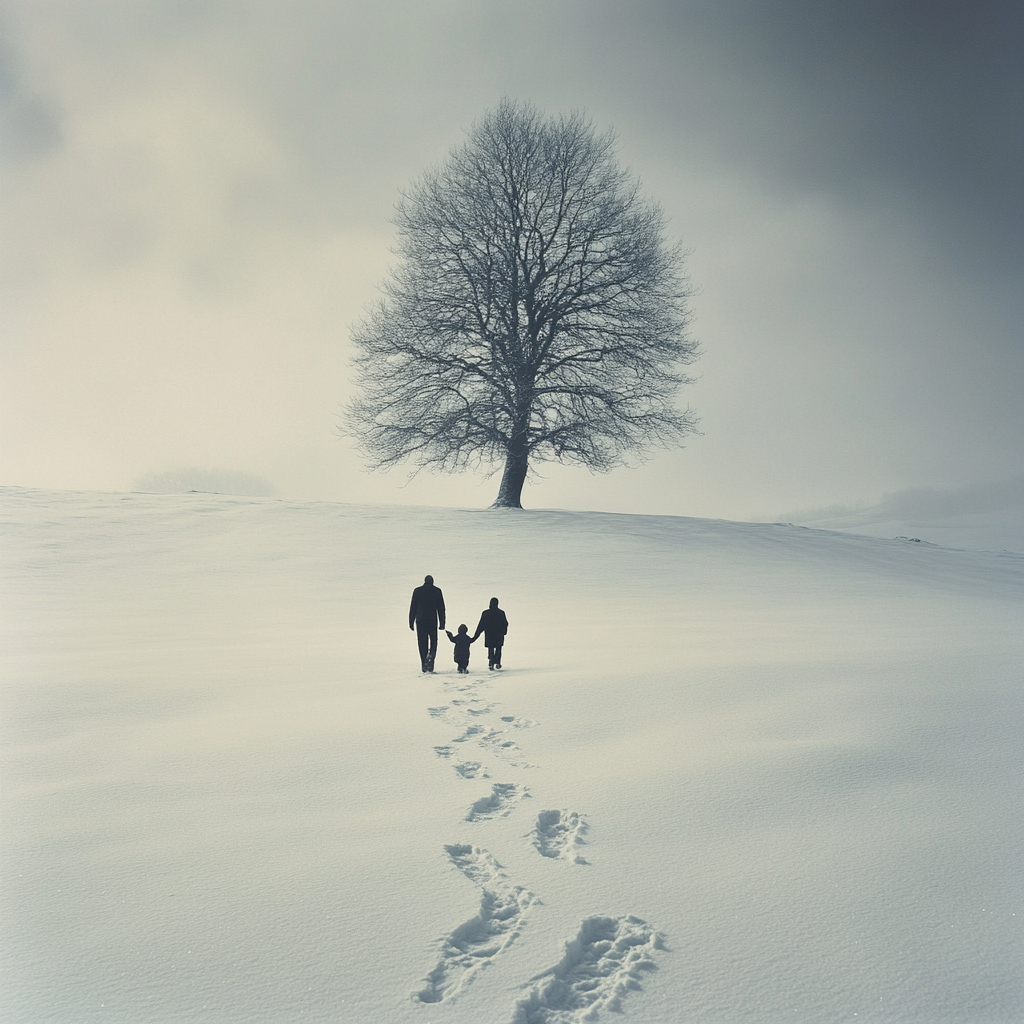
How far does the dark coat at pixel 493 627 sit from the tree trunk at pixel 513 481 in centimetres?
1375

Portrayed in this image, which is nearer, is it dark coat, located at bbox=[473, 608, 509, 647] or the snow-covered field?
the snow-covered field

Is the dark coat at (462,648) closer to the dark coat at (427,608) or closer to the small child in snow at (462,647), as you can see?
the small child in snow at (462,647)

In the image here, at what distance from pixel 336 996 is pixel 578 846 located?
4.24 feet

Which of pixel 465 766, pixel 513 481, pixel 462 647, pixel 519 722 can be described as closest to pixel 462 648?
pixel 462 647

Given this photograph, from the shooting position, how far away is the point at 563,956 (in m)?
2.52

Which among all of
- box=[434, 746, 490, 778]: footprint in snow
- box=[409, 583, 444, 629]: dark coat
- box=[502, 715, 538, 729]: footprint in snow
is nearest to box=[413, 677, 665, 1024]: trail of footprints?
box=[434, 746, 490, 778]: footprint in snow

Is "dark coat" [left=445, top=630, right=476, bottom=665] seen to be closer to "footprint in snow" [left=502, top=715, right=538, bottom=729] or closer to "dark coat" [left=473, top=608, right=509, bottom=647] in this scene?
"dark coat" [left=473, top=608, right=509, bottom=647]

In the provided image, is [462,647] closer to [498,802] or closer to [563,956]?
[498,802]

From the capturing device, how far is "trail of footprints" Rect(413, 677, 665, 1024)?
234cm

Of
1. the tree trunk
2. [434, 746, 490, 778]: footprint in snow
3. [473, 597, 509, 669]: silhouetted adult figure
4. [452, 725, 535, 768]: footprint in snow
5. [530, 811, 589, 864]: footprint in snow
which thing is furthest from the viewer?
the tree trunk

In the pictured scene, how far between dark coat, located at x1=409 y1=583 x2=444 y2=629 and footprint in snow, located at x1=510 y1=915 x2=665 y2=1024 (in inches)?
197

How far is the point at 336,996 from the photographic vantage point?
2.34 m

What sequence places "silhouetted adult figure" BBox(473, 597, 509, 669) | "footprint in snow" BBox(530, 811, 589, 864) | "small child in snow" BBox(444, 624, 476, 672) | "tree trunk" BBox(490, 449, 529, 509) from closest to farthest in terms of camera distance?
"footprint in snow" BBox(530, 811, 589, 864)
"small child in snow" BBox(444, 624, 476, 672)
"silhouetted adult figure" BBox(473, 597, 509, 669)
"tree trunk" BBox(490, 449, 529, 509)

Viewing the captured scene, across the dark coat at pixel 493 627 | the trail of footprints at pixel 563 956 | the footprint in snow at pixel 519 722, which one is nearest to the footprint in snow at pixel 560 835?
the trail of footprints at pixel 563 956
